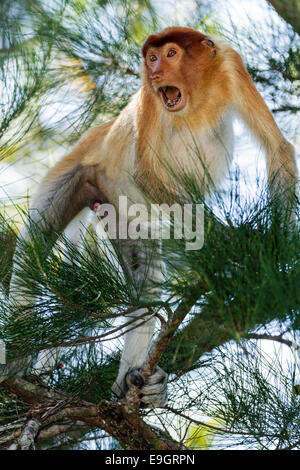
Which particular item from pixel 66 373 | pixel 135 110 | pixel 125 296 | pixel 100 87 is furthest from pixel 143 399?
pixel 100 87

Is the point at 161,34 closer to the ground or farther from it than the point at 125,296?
farther from it

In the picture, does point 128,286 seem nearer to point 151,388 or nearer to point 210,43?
point 151,388

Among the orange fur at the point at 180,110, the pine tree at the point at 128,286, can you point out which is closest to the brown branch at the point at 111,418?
the pine tree at the point at 128,286

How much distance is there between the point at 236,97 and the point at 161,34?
422 millimetres

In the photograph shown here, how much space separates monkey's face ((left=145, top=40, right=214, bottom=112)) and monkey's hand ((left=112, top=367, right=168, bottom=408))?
1.14 metres

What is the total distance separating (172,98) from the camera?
2.67 meters

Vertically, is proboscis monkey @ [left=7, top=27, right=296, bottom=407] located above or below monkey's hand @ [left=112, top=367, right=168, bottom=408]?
above

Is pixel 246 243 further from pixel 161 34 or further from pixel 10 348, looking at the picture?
pixel 161 34

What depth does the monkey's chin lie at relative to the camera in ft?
8.57

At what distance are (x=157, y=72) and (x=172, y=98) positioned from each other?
0.48 feet

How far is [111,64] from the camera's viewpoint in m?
2.83

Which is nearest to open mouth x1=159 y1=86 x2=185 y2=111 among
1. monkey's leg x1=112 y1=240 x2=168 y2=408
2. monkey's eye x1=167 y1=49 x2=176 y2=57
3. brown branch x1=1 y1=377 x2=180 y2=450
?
monkey's eye x1=167 y1=49 x2=176 y2=57

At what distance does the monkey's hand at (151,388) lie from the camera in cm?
208

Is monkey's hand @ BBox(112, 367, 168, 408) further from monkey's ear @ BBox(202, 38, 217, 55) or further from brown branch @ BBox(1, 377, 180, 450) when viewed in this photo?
monkey's ear @ BBox(202, 38, 217, 55)
